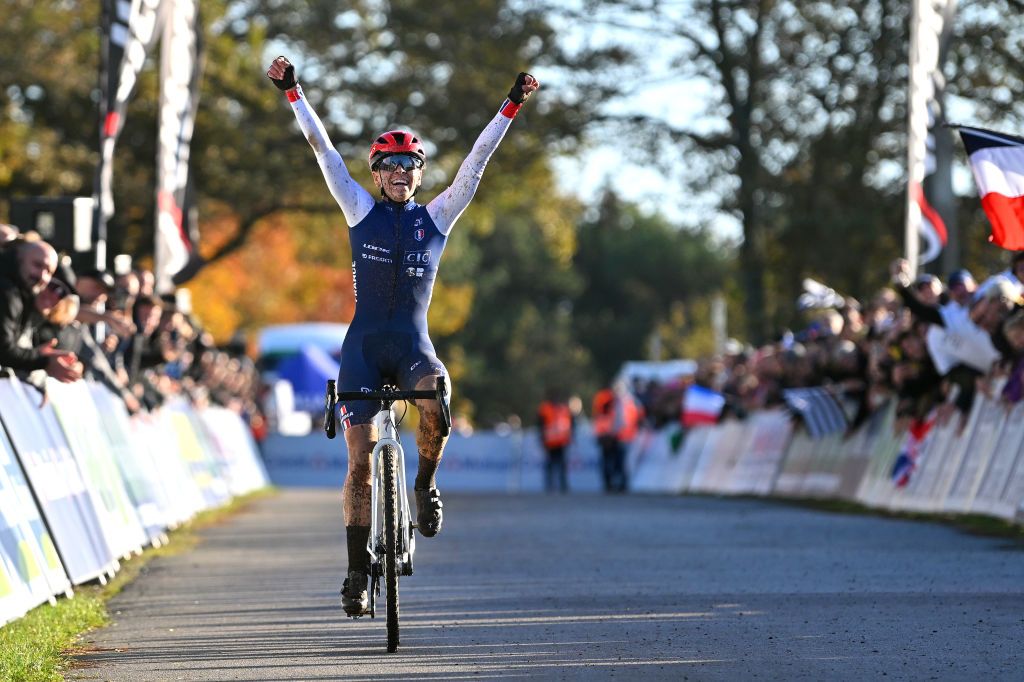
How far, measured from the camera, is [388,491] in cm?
936

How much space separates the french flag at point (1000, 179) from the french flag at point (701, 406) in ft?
64.7

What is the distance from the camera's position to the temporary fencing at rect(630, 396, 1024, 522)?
17.1 m

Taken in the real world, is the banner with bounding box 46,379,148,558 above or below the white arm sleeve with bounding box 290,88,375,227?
below

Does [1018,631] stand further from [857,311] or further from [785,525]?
[857,311]

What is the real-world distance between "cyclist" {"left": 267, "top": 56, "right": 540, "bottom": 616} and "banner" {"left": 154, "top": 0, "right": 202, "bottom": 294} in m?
12.8

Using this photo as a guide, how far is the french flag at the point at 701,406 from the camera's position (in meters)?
34.6

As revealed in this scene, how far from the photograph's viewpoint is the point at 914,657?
8469 millimetres

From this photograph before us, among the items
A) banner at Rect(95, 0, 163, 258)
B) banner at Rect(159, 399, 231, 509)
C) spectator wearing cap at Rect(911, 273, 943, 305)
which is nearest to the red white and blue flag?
spectator wearing cap at Rect(911, 273, 943, 305)

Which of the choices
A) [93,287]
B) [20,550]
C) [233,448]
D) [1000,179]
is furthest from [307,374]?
[20,550]

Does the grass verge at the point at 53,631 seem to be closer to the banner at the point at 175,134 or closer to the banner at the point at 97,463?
the banner at the point at 97,463

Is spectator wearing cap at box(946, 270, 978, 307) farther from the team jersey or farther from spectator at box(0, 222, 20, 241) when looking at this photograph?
the team jersey

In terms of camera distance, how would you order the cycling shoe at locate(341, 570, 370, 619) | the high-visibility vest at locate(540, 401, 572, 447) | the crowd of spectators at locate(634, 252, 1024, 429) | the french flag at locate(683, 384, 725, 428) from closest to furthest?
the cycling shoe at locate(341, 570, 370, 619) < the crowd of spectators at locate(634, 252, 1024, 429) < the french flag at locate(683, 384, 725, 428) < the high-visibility vest at locate(540, 401, 572, 447)

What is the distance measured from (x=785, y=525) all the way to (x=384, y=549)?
33.4 ft

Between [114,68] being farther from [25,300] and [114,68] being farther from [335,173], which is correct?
[335,173]
